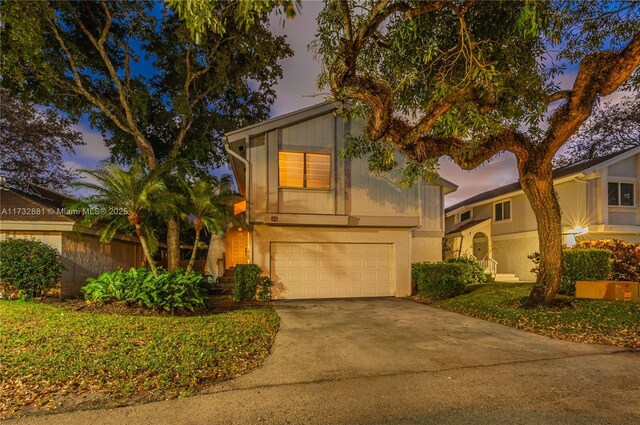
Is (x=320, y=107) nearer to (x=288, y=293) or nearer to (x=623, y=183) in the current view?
(x=288, y=293)

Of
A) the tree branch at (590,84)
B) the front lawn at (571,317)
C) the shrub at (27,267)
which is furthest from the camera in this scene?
the shrub at (27,267)

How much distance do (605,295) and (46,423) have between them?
1233 centimetres

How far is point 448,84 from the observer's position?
7316 millimetres

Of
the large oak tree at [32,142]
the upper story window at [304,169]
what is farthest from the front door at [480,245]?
the large oak tree at [32,142]

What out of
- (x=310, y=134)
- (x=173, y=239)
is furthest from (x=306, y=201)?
(x=173, y=239)

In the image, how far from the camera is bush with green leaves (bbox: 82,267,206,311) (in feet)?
25.8

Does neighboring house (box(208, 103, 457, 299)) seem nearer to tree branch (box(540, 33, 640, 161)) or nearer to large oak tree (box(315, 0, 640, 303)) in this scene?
large oak tree (box(315, 0, 640, 303))

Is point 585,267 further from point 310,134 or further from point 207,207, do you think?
point 207,207

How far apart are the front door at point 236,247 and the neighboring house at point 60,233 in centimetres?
600

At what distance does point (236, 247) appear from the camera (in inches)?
697

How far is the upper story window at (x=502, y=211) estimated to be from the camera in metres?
18.8

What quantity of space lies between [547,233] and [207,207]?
380 inches

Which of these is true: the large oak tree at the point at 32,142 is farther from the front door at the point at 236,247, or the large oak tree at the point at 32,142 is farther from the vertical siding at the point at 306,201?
the vertical siding at the point at 306,201

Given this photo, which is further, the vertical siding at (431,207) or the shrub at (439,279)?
the vertical siding at (431,207)
